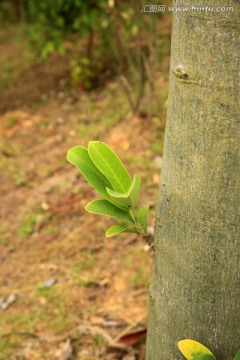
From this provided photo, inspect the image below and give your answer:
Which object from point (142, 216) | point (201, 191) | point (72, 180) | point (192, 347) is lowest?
point (72, 180)

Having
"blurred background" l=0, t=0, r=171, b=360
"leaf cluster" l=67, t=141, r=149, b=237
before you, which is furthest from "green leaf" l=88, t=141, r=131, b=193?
"blurred background" l=0, t=0, r=171, b=360

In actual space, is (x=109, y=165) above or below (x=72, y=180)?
above

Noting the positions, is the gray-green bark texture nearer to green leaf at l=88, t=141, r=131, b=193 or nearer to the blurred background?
green leaf at l=88, t=141, r=131, b=193

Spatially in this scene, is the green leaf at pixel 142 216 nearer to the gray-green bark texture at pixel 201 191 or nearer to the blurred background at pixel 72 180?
the gray-green bark texture at pixel 201 191

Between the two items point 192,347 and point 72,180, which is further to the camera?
point 72,180

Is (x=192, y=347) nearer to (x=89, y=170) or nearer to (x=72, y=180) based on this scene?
(x=89, y=170)

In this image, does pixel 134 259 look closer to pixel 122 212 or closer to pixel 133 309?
pixel 133 309

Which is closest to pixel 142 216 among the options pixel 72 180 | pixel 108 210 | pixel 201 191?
pixel 108 210
